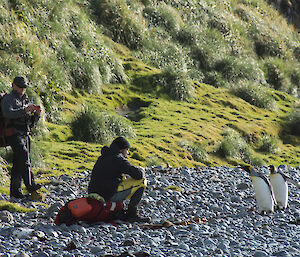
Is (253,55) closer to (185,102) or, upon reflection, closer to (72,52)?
(185,102)

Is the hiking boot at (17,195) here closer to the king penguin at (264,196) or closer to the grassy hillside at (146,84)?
the grassy hillside at (146,84)

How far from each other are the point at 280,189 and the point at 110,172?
3308mm

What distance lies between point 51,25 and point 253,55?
1211cm

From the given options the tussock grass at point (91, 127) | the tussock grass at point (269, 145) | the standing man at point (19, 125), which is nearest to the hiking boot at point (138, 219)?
the standing man at point (19, 125)

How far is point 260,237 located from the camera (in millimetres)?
6172

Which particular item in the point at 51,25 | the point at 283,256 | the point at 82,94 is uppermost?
the point at 283,256

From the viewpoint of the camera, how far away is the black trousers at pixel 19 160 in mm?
7457


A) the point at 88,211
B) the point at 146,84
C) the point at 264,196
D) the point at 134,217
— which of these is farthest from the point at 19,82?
the point at 146,84

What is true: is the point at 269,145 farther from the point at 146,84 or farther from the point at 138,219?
the point at 138,219

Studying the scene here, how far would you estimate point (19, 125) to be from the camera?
745cm

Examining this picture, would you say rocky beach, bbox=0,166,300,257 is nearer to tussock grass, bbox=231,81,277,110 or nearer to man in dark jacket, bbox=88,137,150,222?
man in dark jacket, bbox=88,137,150,222

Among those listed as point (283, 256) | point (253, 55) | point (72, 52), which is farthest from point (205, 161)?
point (253, 55)

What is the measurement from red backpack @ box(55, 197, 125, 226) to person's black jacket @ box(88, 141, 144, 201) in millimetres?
174

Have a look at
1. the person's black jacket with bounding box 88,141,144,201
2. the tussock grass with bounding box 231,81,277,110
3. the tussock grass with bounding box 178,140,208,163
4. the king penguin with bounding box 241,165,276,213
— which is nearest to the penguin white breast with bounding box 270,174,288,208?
the king penguin with bounding box 241,165,276,213
